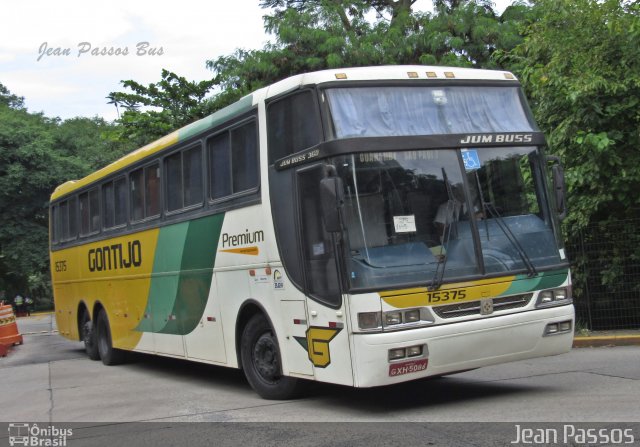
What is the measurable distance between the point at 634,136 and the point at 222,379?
7657 mm

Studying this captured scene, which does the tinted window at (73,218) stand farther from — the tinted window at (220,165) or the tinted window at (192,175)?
the tinted window at (220,165)

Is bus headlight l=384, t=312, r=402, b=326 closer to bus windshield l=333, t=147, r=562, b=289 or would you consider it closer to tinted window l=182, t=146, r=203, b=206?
bus windshield l=333, t=147, r=562, b=289

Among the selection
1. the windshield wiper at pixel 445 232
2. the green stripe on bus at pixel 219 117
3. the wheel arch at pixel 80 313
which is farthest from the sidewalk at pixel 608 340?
the wheel arch at pixel 80 313

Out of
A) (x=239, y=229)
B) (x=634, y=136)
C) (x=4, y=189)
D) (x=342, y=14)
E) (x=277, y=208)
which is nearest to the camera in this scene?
(x=277, y=208)

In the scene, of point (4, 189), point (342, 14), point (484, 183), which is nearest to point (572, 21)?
point (484, 183)

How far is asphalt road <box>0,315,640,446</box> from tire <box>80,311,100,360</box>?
2.76 m

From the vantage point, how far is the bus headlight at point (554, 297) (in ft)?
25.8

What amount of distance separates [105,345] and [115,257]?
6.98ft

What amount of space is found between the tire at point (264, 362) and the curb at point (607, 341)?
5774 millimetres

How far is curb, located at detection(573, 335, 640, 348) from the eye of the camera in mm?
12359

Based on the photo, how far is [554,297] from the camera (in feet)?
26.1

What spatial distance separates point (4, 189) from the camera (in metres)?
39.9

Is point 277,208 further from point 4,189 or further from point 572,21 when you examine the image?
point 4,189

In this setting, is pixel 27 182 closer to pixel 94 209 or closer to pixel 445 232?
pixel 94 209
